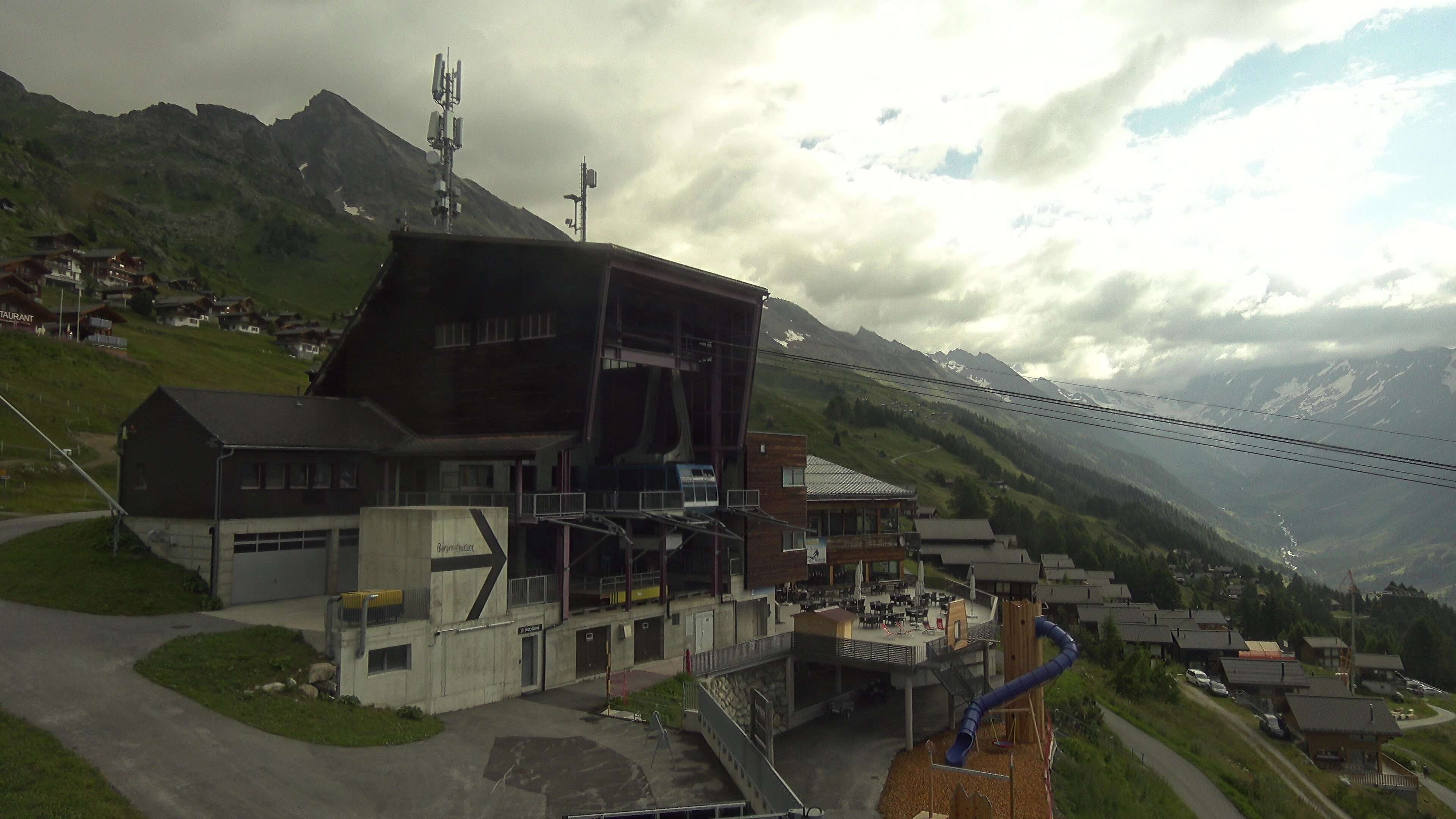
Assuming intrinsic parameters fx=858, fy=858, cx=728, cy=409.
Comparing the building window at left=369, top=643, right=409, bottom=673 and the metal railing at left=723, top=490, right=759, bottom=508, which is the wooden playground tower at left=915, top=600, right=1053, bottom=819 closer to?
Answer: the metal railing at left=723, top=490, right=759, bottom=508

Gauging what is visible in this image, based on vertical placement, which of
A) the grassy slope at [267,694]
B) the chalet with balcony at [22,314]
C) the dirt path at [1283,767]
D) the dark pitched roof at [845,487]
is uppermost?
the chalet with balcony at [22,314]

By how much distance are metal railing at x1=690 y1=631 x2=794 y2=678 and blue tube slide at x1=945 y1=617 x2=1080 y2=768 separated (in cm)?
773

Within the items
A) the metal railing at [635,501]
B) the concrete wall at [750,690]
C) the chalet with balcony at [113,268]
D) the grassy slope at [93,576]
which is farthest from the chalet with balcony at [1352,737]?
the chalet with balcony at [113,268]

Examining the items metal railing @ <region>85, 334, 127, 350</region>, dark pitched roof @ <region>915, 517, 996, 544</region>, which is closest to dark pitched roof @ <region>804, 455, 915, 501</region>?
dark pitched roof @ <region>915, 517, 996, 544</region>

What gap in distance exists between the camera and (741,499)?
41344 millimetres

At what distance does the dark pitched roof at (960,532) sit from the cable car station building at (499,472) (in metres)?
68.8

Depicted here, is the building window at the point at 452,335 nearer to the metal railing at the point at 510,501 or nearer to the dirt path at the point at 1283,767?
the metal railing at the point at 510,501

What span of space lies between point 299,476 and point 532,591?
12.2 meters

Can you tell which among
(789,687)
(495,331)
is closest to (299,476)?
(495,331)

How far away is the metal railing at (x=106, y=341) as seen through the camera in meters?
81.4

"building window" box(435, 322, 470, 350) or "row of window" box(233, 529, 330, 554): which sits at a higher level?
"building window" box(435, 322, 470, 350)

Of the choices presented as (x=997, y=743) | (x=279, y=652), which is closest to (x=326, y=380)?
(x=279, y=652)

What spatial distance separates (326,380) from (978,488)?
13578 cm

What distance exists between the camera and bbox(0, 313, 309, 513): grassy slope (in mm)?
51531
